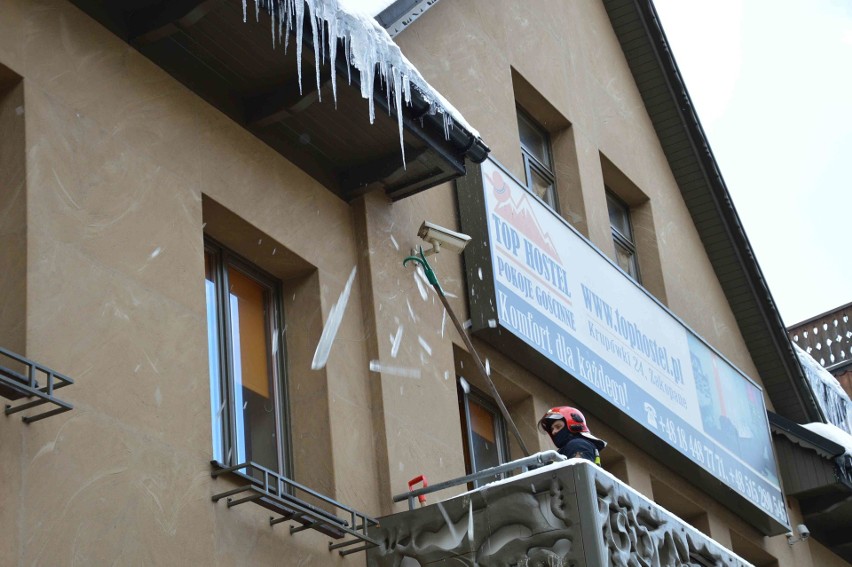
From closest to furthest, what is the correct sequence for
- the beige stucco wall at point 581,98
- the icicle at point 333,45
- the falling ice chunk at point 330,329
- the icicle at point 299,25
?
the icicle at point 299,25 < the icicle at point 333,45 < the falling ice chunk at point 330,329 < the beige stucco wall at point 581,98

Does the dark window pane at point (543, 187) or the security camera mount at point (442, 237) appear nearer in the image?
the security camera mount at point (442, 237)

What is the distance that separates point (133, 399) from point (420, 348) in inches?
159

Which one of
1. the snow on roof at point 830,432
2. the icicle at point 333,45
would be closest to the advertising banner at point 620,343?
the snow on roof at point 830,432

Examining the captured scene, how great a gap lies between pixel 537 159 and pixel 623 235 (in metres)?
2.48

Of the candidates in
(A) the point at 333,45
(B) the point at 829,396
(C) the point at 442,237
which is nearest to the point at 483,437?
(C) the point at 442,237

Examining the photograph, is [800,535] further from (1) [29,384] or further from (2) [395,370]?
(1) [29,384]

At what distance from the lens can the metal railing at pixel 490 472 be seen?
456 inches

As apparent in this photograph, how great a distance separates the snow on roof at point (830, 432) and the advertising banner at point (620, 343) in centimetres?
153

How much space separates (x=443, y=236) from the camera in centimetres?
1379

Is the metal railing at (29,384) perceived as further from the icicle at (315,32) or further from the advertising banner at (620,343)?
the advertising banner at (620,343)

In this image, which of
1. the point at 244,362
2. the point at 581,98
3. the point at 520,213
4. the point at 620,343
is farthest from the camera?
the point at 581,98

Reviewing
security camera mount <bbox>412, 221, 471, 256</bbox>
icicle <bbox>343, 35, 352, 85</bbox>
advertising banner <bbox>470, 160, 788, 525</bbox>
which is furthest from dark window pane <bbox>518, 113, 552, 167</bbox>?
icicle <bbox>343, 35, 352, 85</bbox>

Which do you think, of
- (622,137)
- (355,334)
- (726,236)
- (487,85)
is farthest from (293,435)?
(726,236)

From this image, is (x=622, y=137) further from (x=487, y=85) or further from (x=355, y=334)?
(x=355, y=334)
